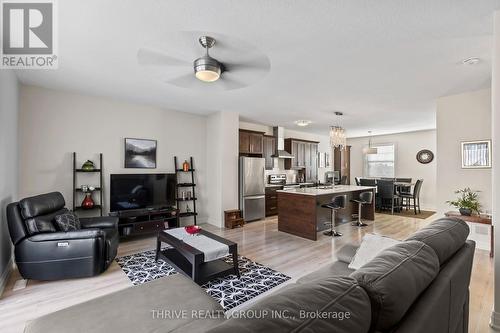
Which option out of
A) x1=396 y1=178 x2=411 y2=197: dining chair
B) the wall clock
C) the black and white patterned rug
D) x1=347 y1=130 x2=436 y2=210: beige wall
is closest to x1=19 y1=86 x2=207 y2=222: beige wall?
the black and white patterned rug

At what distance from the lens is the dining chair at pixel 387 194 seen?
6.99 meters

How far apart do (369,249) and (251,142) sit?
16.0 feet

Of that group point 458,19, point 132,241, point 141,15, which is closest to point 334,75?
point 458,19

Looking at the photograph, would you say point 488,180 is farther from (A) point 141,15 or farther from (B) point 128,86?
(B) point 128,86

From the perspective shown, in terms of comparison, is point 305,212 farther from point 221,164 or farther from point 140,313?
point 140,313

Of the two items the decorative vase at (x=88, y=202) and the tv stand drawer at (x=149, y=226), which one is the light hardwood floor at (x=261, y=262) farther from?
the decorative vase at (x=88, y=202)

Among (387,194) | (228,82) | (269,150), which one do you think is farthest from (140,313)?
(387,194)

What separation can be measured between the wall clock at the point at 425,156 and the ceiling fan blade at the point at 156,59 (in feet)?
28.2

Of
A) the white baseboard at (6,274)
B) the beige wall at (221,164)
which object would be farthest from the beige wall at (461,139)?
the white baseboard at (6,274)

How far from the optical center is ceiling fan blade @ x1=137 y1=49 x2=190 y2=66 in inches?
103

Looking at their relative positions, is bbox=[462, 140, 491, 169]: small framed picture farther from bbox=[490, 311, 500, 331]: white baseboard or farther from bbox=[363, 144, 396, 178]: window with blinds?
bbox=[363, 144, 396, 178]: window with blinds

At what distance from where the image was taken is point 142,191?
466cm

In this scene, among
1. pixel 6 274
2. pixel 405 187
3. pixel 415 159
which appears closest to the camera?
pixel 6 274

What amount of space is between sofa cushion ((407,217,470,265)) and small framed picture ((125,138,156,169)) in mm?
4713
